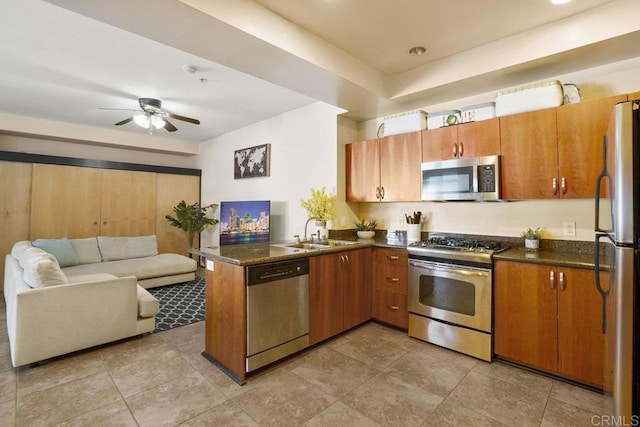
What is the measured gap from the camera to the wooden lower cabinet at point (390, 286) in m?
3.04

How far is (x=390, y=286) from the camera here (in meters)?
3.15

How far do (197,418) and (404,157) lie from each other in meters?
2.95

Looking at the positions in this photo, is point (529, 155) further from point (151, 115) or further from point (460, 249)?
point (151, 115)

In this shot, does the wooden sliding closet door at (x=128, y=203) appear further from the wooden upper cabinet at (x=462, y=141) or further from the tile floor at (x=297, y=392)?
Result: the wooden upper cabinet at (x=462, y=141)

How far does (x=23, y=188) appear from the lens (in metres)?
4.90

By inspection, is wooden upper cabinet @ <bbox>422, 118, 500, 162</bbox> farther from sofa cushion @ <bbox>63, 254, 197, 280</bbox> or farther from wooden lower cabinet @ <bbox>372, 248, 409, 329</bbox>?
sofa cushion @ <bbox>63, 254, 197, 280</bbox>

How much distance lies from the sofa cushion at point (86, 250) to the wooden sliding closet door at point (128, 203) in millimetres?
945

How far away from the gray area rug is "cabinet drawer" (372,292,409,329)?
80.5 inches

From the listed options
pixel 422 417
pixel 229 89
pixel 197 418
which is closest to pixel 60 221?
pixel 229 89

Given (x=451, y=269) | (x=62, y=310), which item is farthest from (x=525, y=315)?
(x=62, y=310)

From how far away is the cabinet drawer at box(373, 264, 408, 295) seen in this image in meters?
3.05

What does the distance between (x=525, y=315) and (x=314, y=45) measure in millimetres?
2782

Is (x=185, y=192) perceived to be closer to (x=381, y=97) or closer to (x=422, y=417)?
(x=381, y=97)

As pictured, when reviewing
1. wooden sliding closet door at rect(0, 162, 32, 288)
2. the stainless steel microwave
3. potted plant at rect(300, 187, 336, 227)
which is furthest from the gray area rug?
the stainless steel microwave
